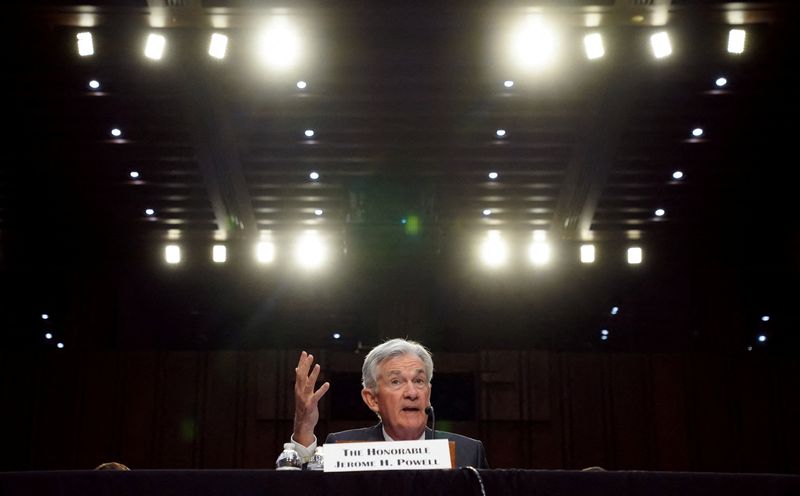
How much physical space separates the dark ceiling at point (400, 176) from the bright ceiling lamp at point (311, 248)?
0.75 ft

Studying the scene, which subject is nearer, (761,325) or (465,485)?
(465,485)

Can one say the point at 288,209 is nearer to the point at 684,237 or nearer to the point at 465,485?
the point at 684,237

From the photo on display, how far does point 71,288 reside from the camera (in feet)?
51.3

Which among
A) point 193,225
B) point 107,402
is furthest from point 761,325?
point 107,402

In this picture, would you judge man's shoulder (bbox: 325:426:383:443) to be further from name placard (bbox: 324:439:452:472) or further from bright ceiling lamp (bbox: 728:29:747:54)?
bright ceiling lamp (bbox: 728:29:747:54)

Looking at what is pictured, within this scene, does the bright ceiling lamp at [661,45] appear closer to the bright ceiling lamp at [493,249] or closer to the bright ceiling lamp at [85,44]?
the bright ceiling lamp at [493,249]

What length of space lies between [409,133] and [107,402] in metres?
6.65

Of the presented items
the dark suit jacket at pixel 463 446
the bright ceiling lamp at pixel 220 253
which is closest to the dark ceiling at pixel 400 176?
the bright ceiling lamp at pixel 220 253

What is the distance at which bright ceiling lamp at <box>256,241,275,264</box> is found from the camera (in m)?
14.2

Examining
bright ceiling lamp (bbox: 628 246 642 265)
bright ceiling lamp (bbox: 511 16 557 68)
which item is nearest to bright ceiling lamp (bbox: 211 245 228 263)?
bright ceiling lamp (bbox: 511 16 557 68)

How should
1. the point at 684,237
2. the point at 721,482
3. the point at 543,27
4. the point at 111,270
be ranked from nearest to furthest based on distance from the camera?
the point at 721,482 < the point at 543,27 < the point at 684,237 < the point at 111,270

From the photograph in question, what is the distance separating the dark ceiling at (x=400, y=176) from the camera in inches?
400

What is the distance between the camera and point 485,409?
14.3 m

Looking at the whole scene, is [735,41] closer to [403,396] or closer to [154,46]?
[154,46]
